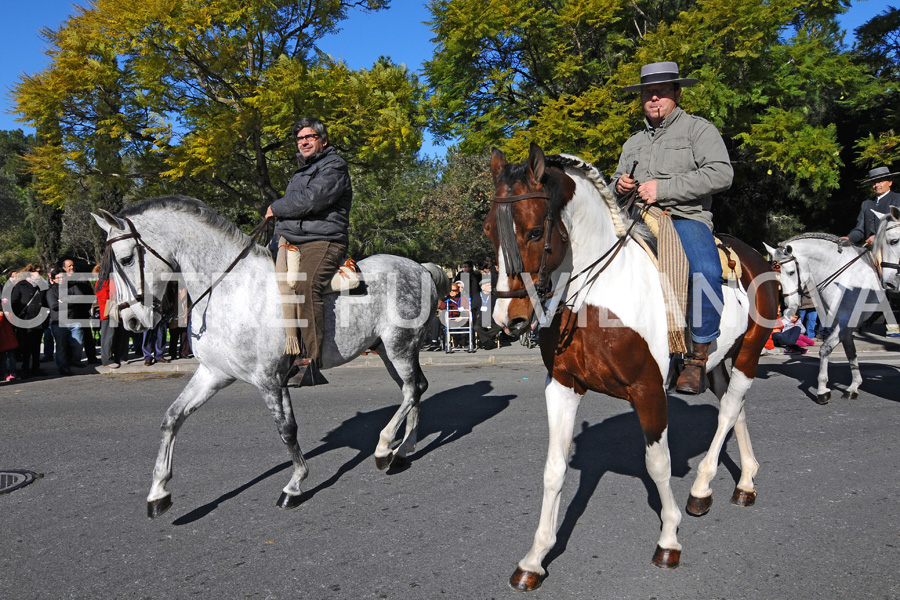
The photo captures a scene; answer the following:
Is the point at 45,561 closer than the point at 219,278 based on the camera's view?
Yes

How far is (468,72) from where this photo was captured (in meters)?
17.4

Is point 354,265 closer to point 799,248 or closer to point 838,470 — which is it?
point 838,470

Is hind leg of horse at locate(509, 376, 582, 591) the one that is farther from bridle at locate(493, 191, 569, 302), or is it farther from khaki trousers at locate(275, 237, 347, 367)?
khaki trousers at locate(275, 237, 347, 367)

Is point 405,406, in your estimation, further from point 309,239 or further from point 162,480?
point 162,480

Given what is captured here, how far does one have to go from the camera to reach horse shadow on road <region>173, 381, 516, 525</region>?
5.24 metres

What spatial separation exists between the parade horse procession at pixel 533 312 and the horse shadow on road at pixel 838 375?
220cm

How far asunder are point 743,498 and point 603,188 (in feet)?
8.61

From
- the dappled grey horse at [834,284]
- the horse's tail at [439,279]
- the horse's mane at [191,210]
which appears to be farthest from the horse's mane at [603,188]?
the dappled grey horse at [834,284]

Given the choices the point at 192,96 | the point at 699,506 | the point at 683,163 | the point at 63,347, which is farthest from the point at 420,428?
the point at 192,96

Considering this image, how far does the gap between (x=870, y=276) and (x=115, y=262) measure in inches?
358

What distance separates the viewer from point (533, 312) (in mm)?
3037

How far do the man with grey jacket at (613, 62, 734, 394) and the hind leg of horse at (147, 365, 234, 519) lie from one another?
10.8ft

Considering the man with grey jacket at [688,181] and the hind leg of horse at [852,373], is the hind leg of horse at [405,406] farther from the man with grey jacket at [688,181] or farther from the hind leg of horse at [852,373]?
the hind leg of horse at [852,373]

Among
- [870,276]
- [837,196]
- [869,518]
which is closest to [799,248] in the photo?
[870,276]
